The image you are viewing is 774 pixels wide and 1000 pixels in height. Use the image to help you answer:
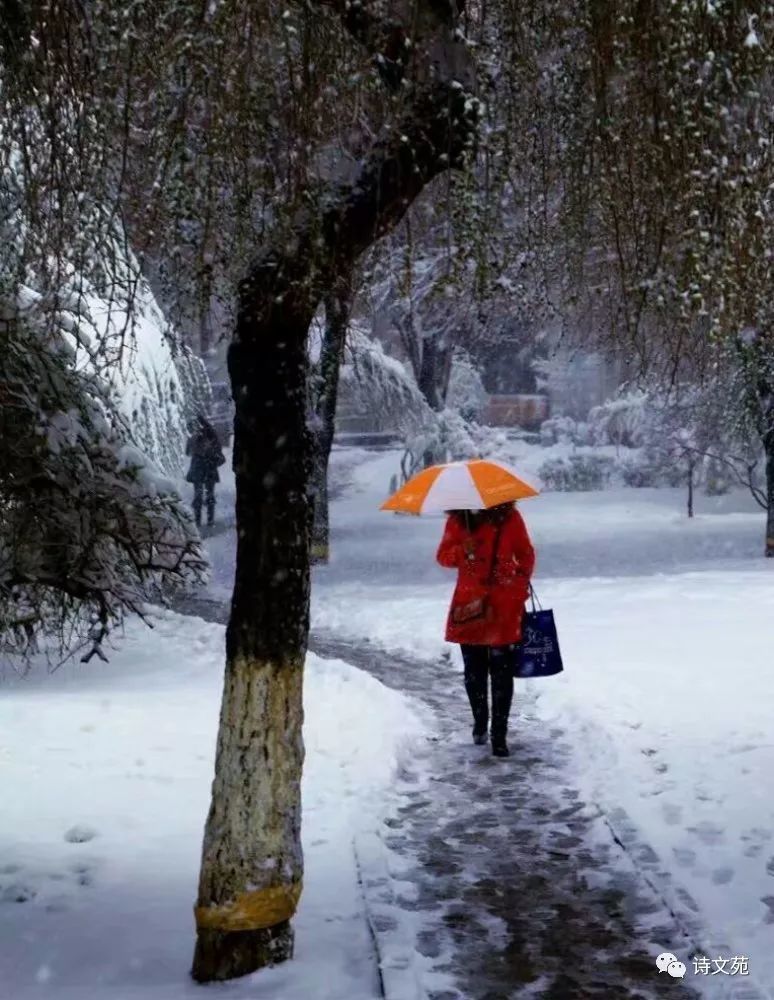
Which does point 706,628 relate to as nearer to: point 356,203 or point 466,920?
point 466,920

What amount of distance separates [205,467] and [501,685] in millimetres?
23023

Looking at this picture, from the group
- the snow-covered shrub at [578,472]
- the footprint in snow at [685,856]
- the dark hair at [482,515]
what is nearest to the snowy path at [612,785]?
the footprint in snow at [685,856]

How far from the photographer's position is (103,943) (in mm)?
5797

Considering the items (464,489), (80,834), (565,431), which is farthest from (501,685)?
(565,431)

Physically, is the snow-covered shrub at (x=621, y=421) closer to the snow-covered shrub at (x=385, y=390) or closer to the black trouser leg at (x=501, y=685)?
the snow-covered shrub at (x=385, y=390)

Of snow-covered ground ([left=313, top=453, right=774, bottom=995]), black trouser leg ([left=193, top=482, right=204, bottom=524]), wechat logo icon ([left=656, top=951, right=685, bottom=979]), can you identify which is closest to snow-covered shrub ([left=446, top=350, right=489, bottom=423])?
snow-covered ground ([left=313, top=453, right=774, bottom=995])

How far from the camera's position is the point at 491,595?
29.8ft

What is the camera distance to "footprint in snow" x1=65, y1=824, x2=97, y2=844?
7.14m

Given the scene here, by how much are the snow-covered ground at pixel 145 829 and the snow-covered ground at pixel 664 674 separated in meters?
1.53

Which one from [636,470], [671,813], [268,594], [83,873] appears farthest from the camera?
[636,470]

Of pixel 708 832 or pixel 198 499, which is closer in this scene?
pixel 708 832

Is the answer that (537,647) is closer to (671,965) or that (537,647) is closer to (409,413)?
(671,965)

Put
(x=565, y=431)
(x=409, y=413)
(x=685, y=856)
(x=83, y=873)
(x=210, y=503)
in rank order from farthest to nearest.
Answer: (x=565, y=431) → (x=210, y=503) → (x=409, y=413) → (x=685, y=856) → (x=83, y=873)

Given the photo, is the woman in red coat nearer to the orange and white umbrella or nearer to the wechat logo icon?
the orange and white umbrella
